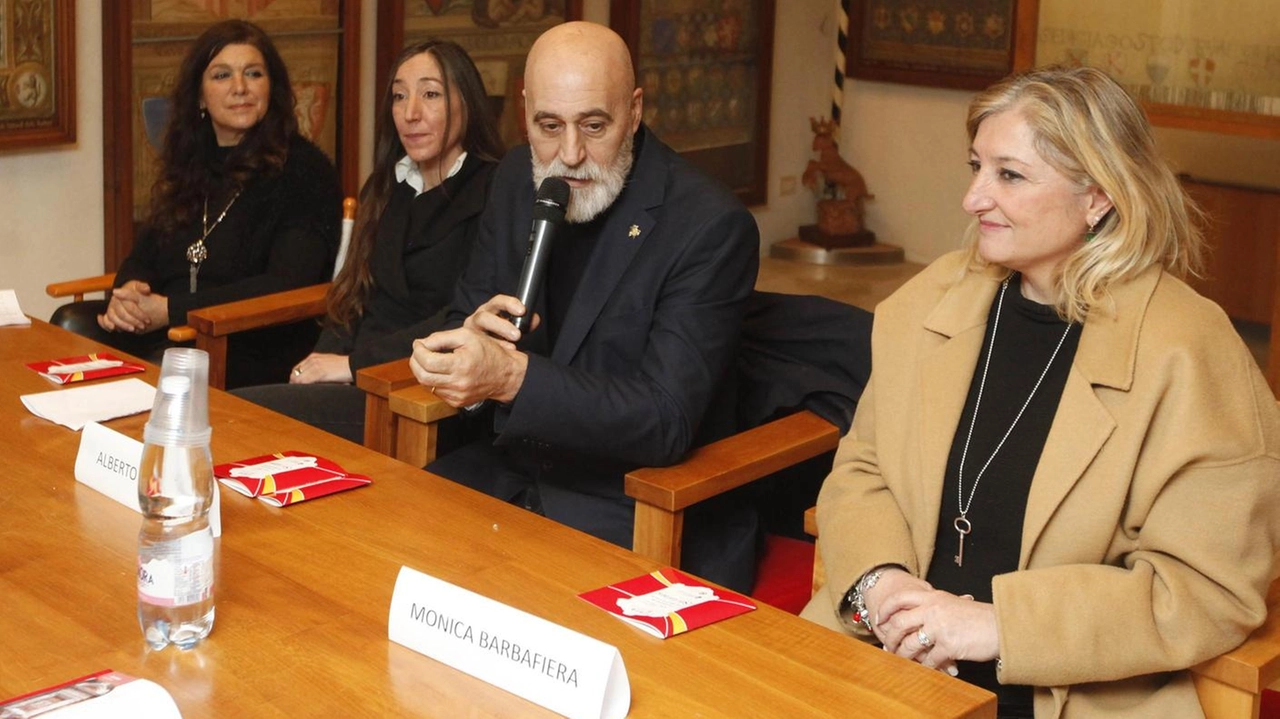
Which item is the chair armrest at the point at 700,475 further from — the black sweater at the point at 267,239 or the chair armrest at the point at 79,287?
the chair armrest at the point at 79,287

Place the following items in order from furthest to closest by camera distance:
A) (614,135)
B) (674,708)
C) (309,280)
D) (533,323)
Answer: (309,280), (614,135), (533,323), (674,708)

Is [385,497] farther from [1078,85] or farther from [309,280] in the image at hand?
[309,280]

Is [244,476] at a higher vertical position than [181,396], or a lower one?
lower

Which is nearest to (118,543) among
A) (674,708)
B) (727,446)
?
(674,708)

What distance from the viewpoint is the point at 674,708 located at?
5.27 ft

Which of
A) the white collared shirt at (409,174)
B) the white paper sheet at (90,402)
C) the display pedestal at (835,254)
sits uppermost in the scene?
the white collared shirt at (409,174)

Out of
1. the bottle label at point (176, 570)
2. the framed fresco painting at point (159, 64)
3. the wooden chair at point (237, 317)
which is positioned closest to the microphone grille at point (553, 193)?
the bottle label at point (176, 570)

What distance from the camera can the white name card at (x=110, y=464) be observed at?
2.13 m

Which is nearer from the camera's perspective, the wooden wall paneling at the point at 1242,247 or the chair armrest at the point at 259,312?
the chair armrest at the point at 259,312

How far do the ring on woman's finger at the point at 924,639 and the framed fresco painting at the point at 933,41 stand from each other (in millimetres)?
5889

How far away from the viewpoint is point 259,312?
376cm

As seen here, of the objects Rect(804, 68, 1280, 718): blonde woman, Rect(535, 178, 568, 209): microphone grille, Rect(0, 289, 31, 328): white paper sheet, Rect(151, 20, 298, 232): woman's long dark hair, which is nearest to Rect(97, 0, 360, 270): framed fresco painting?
Rect(151, 20, 298, 232): woman's long dark hair

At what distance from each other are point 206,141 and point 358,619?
2677mm

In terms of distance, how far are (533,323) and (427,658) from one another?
1.04 meters
